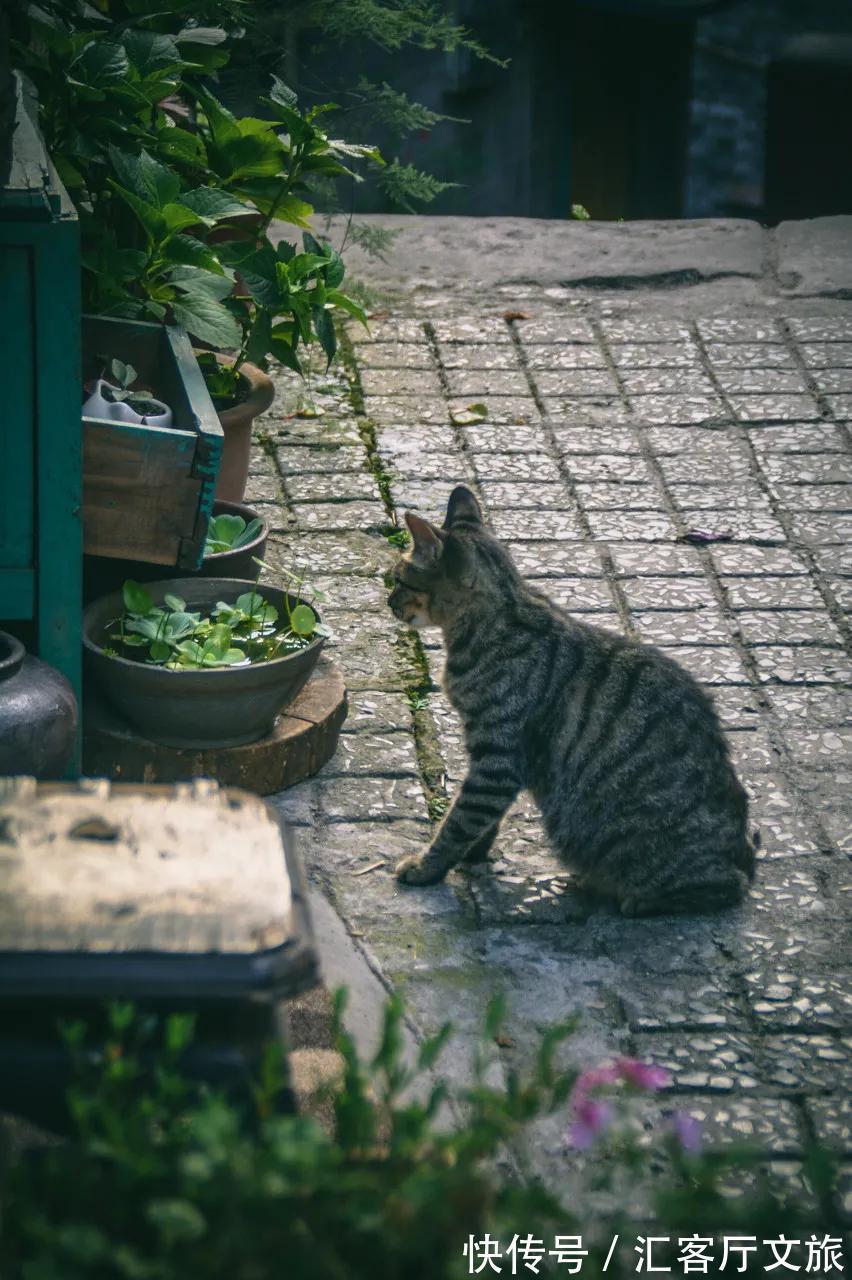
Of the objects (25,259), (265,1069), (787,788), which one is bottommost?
(787,788)

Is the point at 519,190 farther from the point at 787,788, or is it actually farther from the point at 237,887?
the point at 237,887

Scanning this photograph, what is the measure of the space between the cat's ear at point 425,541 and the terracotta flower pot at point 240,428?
1.38 metres

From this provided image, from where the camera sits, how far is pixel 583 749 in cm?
436

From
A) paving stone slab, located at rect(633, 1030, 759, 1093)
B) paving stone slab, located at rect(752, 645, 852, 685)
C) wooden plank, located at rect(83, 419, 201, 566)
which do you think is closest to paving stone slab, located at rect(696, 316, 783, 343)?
paving stone slab, located at rect(752, 645, 852, 685)

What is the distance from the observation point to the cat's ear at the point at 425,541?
4496 millimetres

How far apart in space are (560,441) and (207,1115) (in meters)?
5.43

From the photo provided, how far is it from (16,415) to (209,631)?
0.94 meters

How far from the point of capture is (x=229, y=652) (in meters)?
4.62

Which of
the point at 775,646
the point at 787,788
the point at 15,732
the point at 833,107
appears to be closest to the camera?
the point at 15,732

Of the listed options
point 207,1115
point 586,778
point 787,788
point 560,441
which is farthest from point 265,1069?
point 560,441

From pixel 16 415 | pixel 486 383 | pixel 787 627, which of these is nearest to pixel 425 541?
pixel 16 415

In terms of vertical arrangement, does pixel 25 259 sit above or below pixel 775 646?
above

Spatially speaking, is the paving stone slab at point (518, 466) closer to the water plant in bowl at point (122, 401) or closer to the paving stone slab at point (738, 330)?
the paving stone slab at point (738, 330)

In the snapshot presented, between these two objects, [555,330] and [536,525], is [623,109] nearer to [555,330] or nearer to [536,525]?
[555,330]
